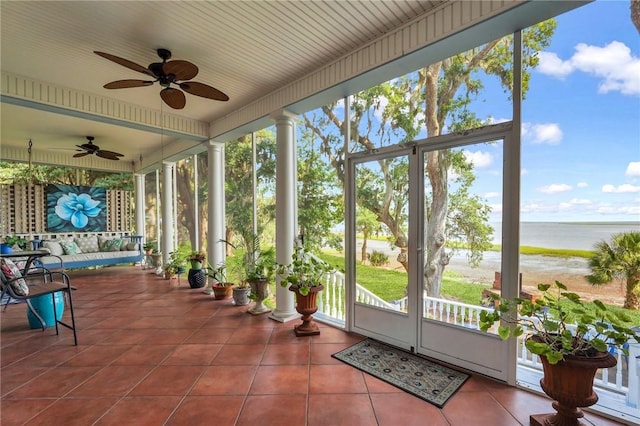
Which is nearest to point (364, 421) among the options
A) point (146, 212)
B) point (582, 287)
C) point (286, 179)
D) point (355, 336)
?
point (355, 336)

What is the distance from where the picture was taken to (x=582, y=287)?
75.2 inches

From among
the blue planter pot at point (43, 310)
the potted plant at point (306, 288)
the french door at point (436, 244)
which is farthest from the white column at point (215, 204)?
the french door at point (436, 244)

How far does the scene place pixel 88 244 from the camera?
6.54 metres

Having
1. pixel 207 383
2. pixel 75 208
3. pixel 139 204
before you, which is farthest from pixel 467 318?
pixel 75 208

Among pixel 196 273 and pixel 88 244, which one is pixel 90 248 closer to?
pixel 88 244

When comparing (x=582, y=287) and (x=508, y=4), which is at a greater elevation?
(x=508, y=4)

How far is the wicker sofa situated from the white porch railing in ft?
17.8

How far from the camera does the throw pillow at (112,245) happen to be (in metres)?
6.58

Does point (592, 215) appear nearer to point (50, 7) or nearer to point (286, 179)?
point (286, 179)

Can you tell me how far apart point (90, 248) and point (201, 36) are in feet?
21.5

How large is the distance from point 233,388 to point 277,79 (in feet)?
10.1

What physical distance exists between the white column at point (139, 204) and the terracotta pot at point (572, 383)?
8893 millimetres

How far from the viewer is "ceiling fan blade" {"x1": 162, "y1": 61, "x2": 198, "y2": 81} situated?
7.46 feet

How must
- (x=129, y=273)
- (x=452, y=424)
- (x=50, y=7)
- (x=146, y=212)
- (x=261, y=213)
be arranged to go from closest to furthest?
1. (x=452, y=424)
2. (x=50, y=7)
3. (x=261, y=213)
4. (x=129, y=273)
5. (x=146, y=212)
